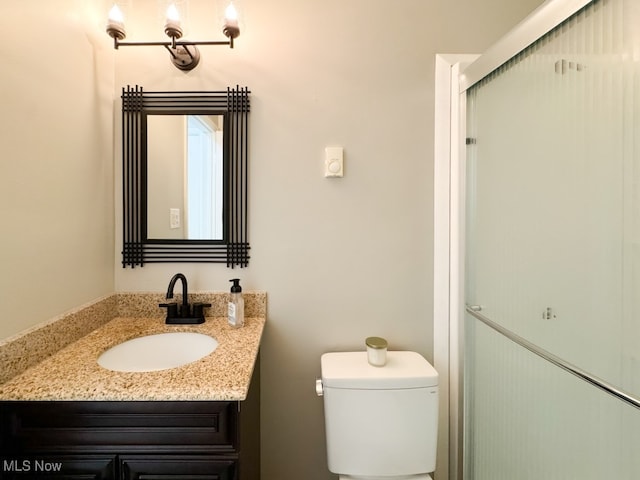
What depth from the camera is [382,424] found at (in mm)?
1092

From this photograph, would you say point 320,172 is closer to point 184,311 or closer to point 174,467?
point 184,311

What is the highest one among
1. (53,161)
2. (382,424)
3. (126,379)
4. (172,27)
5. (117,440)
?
(172,27)

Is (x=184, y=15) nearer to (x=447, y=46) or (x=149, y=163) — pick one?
(x=149, y=163)

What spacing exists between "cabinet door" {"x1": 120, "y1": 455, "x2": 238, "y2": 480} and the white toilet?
1.43 feet

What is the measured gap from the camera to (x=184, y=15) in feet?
3.87

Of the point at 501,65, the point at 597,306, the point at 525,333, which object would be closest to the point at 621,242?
the point at 597,306

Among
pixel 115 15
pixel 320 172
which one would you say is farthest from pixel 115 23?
pixel 320 172

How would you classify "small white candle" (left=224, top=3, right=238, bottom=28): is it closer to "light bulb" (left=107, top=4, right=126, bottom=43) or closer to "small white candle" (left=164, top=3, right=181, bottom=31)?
"small white candle" (left=164, top=3, right=181, bottom=31)

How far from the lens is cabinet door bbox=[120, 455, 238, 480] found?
0.78 metres

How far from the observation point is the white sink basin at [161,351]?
108cm

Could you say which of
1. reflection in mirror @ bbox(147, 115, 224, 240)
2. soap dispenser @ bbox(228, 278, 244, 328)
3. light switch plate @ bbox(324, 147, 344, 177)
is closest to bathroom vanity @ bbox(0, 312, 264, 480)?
soap dispenser @ bbox(228, 278, 244, 328)

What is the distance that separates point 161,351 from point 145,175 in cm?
73

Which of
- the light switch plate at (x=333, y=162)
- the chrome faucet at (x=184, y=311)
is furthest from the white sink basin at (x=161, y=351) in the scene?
the light switch plate at (x=333, y=162)

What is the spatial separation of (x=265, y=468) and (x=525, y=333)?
47.2 inches
